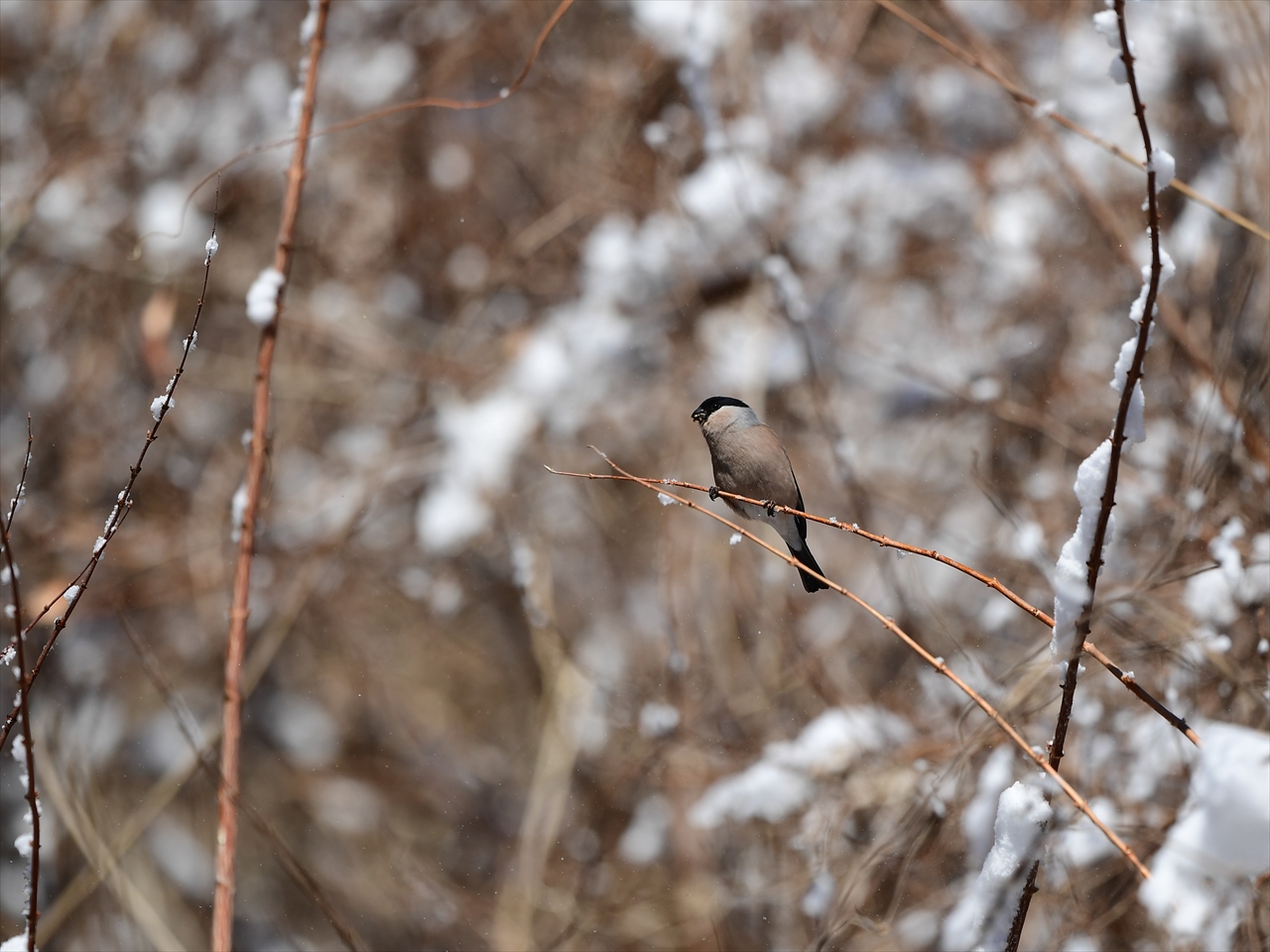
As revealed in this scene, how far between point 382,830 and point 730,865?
96.8 inches

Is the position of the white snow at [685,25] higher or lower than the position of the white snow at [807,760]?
higher

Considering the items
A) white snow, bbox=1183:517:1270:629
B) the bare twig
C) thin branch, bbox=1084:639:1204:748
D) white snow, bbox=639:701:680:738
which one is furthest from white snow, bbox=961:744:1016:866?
the bare twig

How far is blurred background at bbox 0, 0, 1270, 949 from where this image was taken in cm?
392

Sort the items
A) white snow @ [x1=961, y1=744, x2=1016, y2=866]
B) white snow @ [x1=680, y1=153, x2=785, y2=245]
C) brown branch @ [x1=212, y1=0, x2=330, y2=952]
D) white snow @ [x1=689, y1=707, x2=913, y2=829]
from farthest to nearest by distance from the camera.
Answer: white snow @ [x1=680, y1=153, x2=785, y2=245] → white snow @ [x1=689, y1=707, x2=913, y2=829] → white snow @ [x1=961, y1=744, x2=1016, y2=866] → brown branch @ [x1=212, y1=0, x2=330, y2=952]

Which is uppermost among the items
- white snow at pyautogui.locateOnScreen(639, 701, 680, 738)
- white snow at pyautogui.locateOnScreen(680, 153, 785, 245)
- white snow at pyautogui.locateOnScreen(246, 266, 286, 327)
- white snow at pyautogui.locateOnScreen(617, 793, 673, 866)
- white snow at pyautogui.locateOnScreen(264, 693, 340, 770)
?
white snow at pyautogui.locateOnScreen(680, 153, 785, 245)

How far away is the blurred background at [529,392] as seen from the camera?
12.9 feet

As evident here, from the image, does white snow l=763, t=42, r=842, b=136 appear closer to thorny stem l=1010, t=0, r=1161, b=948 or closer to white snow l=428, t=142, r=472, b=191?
white snow l=428, t=142, r=472, b=191

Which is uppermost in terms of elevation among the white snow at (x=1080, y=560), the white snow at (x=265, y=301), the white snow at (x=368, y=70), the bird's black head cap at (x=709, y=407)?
the white snow at (x=368, y=70)

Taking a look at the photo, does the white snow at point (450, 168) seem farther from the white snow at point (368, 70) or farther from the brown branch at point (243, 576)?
the brown branch at point (243, 576)

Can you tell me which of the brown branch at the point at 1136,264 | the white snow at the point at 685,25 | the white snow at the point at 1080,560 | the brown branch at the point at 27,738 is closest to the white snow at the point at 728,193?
the white snow at the point at 685,25

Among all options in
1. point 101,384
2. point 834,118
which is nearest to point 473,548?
point 101,384

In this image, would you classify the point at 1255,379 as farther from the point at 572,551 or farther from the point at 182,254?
the point at 182,254

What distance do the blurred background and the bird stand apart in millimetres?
1436

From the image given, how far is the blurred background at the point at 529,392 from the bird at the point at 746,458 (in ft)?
4.71
